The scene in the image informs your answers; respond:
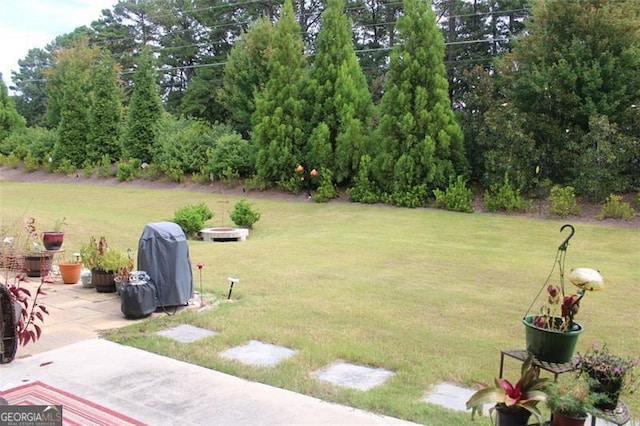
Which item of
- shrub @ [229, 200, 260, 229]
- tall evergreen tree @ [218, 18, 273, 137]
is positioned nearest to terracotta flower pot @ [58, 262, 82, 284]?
shrub @ [229, 200, 260, 229]

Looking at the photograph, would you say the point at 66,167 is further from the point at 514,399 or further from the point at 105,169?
the point at 514,399

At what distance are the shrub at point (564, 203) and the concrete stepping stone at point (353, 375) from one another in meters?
11.4

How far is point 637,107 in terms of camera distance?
14.3m

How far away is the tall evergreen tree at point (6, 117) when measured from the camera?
106 feet

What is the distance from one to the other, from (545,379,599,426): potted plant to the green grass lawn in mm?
713

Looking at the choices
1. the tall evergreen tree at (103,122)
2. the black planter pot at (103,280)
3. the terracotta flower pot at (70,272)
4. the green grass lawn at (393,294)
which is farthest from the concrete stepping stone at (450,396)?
the tall evergreen tree at (103,122)

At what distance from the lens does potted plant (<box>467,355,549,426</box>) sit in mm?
2537

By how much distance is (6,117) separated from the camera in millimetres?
32688

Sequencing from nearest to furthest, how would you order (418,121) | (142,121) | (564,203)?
(564,203) < (418,121) < (142,121)

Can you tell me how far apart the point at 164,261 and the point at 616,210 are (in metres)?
12.1

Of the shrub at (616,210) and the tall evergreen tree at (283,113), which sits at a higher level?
the tall evergreen tree at (283,113)

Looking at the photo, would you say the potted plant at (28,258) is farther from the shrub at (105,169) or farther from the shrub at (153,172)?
the shrub at (105,169)

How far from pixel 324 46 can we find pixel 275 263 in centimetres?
1232
